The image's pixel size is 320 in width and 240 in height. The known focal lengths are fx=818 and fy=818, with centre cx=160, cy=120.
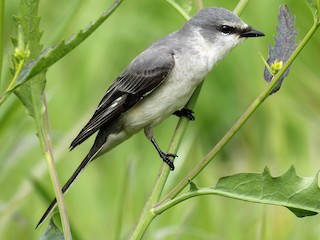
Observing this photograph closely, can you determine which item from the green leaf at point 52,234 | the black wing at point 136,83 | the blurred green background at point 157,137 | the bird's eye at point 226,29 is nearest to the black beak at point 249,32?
the bird's eye at point 226,29

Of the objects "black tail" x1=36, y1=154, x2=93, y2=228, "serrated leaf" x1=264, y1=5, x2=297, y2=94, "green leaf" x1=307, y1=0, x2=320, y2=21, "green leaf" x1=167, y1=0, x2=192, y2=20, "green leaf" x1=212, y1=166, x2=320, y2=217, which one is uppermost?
"green leaf" x1=167, y1=0, x2=192, y2=20

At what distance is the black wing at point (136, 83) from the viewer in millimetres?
3381

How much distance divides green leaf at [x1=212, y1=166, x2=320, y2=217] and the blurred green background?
119 centimetres

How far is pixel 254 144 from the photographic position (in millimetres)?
5148

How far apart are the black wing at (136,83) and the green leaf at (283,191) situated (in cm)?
139

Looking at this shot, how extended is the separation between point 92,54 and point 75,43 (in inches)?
160

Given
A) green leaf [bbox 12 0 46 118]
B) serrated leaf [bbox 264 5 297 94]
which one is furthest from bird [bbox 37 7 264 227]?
green leaf [bbox 12 0 46 118]

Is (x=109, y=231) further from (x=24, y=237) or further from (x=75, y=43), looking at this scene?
(x=75, y=43)

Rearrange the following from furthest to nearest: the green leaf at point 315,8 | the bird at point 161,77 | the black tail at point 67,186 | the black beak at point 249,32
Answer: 1. the bird at point 161,77
2. the black beak at point 249,32
3. the black tail at point 67,186
4. the green leaf at point 315,8

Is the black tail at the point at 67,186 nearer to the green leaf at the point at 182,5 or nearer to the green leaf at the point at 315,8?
the green leaf at the point at 182,5

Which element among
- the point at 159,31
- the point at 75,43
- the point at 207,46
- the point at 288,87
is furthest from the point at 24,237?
the point at 159,31

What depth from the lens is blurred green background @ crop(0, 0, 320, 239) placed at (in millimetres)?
3770

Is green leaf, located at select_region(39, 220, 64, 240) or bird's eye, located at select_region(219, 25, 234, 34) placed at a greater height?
green leaf, located at select_region(39, 220, 64, 240)

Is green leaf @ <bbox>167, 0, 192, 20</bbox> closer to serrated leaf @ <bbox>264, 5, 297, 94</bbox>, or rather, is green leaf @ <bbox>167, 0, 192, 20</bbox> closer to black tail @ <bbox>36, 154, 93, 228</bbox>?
serrated leaf @ <bbox>264, 5, 297, 94</bbox>
